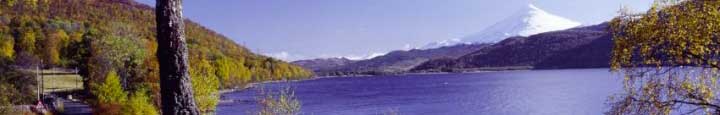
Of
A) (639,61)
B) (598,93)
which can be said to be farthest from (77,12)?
(639,61)

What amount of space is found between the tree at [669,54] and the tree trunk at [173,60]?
7.01 m

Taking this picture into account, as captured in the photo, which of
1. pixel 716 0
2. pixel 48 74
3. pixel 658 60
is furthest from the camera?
pixel 48 74

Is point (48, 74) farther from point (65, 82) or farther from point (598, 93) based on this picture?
point (598, 93)

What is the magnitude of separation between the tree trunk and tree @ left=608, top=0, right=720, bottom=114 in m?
7.01

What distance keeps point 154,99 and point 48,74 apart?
210ft

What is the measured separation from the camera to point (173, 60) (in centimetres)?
828

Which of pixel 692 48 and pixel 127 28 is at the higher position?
pixel 127 28

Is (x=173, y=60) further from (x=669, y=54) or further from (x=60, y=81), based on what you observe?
(x=60, y=81)

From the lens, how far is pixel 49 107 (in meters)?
59.6

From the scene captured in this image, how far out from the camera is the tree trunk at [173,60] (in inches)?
318

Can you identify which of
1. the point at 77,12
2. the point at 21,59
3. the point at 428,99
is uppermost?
the point at 77,12

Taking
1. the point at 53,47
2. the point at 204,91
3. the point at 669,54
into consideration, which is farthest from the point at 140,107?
the point at 53,47

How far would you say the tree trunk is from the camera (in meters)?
8.09

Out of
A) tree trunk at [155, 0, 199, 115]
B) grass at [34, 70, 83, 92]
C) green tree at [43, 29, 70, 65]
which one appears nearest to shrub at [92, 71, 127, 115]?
grass at [34, 70, 83, 92]
